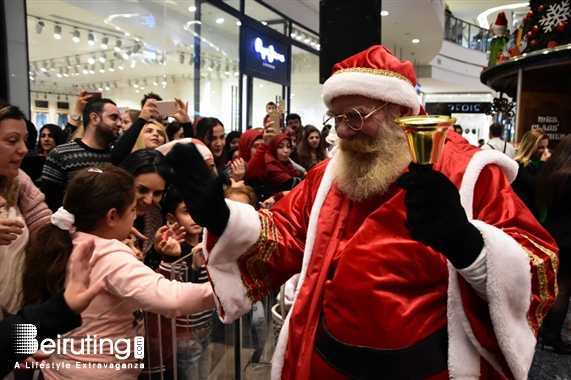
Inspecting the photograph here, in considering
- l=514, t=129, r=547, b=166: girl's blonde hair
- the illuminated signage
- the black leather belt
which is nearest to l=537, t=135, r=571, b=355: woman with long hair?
l=514, t=129, r=547, b=166: girl's blonde hair

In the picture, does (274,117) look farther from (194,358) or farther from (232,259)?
(232,259)

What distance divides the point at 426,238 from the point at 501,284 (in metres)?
0.34

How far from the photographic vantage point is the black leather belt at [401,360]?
1416mm

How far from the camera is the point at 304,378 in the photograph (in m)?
1.54

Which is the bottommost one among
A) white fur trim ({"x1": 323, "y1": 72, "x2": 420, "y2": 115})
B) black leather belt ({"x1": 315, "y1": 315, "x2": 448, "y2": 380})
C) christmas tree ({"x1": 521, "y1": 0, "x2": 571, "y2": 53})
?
black leather belt ({"x1": 315, "y1": 315, "x2": 448, "y2": 380})

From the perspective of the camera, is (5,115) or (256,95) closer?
(5,115)

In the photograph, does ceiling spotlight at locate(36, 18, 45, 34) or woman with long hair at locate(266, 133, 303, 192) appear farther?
ceiling spotlight at locate(36, 18, 45, 34)

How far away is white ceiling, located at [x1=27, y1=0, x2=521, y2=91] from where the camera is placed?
5805mm

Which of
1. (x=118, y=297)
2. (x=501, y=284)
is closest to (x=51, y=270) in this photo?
(x=118, y=297)

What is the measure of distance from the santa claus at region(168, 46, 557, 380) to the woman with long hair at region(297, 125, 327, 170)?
383cm

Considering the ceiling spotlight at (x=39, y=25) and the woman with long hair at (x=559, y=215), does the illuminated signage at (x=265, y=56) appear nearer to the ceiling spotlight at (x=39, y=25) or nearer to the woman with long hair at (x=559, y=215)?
the ceiling spotlight at (x=39, y=25)

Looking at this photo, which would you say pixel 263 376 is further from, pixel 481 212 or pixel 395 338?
pixel 481 212

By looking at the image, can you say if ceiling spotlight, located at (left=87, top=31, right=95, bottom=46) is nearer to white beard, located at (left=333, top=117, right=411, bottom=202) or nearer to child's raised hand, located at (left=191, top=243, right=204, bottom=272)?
child's raised hand, located at (left=191, top=243, right=204, bottom=272)

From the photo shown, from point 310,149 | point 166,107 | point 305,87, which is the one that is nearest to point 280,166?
point 310,149
